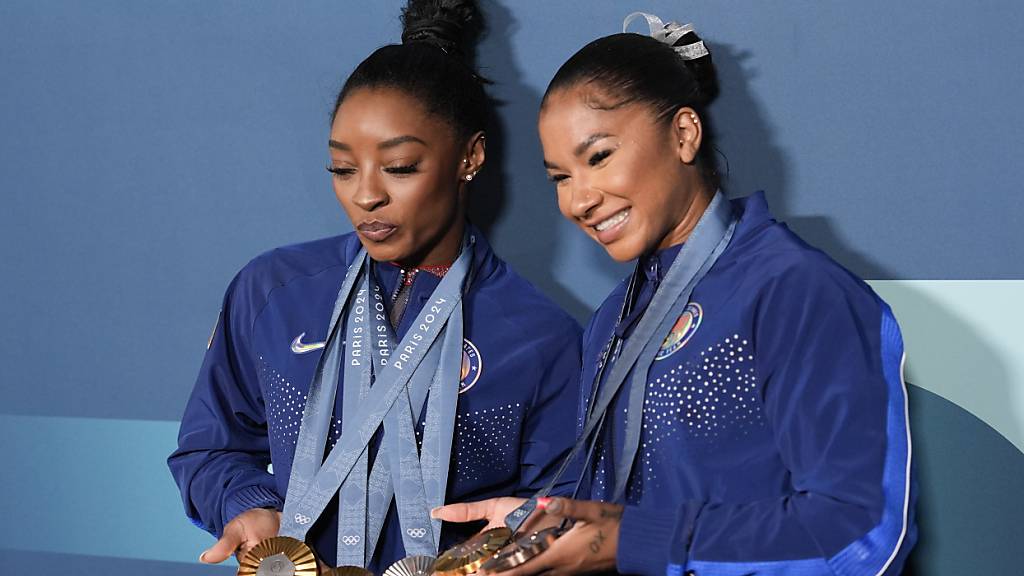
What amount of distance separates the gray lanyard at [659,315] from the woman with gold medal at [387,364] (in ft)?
0.87

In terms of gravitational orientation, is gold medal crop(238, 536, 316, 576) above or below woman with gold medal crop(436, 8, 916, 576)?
below

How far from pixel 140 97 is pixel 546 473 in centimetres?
116

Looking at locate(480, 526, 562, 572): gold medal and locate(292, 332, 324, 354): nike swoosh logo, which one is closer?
locate(480, 526, 562, 572): gold medal

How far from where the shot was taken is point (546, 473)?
6.26 ft

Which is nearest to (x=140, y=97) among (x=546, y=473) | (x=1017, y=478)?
(x=546, y=473)

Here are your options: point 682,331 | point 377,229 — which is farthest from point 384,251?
point 682,331

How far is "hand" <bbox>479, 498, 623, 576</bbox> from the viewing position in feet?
4.60

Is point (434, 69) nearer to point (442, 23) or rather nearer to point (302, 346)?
point (442, 23)

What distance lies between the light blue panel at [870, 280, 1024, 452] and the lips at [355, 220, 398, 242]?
2.66 ft

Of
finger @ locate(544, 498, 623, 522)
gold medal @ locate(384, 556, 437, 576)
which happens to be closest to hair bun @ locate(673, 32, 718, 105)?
finger @ locate(544, 498, 623, 522)

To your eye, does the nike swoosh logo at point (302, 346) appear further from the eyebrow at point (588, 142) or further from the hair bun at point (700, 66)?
the hair bun at point (700, 66)

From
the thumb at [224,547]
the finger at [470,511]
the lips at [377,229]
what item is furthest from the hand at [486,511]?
the lips at [377,229]

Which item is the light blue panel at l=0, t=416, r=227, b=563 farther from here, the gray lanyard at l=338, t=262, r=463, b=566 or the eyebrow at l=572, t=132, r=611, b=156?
the eyebrow at l=572, t=132, r=611, b=156

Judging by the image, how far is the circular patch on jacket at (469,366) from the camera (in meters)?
1.87
